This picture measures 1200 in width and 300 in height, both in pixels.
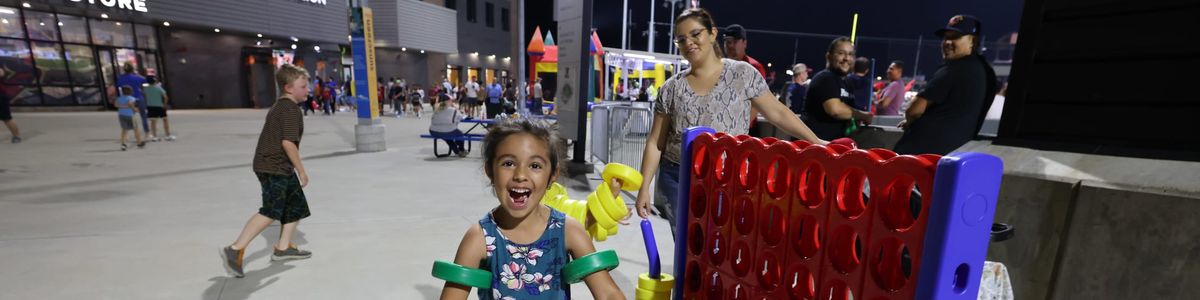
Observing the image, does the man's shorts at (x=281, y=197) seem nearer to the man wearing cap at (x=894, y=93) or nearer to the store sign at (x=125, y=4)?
the man wearing cap at (x=894, y=93)

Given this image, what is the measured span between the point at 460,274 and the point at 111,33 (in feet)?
86.7

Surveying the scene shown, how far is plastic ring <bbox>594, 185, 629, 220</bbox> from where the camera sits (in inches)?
93.0

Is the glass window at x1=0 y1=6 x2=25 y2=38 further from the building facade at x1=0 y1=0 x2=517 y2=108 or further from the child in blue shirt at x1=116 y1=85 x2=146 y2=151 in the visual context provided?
the child in blue shirt at x1=116 y1=85 x2=146 y2=151

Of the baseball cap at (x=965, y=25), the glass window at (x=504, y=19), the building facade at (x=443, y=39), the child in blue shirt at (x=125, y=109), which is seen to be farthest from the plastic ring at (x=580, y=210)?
the glass window at (x=504, y=19)

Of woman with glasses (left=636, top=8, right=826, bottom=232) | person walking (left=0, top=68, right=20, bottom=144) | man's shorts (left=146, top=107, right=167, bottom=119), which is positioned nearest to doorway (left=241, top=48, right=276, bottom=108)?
person walking (left=0, top=68, right=20, bottom=144)

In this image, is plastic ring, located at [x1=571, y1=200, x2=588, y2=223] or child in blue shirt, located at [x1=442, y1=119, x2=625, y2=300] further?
plastic ring, located at [x1=571, y1=200, x2=588, y2=223]

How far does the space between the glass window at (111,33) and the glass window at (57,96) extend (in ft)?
6.69

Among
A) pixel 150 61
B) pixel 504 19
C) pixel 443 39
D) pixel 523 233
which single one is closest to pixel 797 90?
pixel 523 233

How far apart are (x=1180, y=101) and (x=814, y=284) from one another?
240 centimetres

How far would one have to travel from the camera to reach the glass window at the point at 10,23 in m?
17.9

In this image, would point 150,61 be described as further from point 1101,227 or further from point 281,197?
point 1101,227

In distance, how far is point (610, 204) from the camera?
2389 mm

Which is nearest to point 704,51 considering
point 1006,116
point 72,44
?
point 1006,116

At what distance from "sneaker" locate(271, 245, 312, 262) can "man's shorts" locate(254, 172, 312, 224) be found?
0.22 meters
